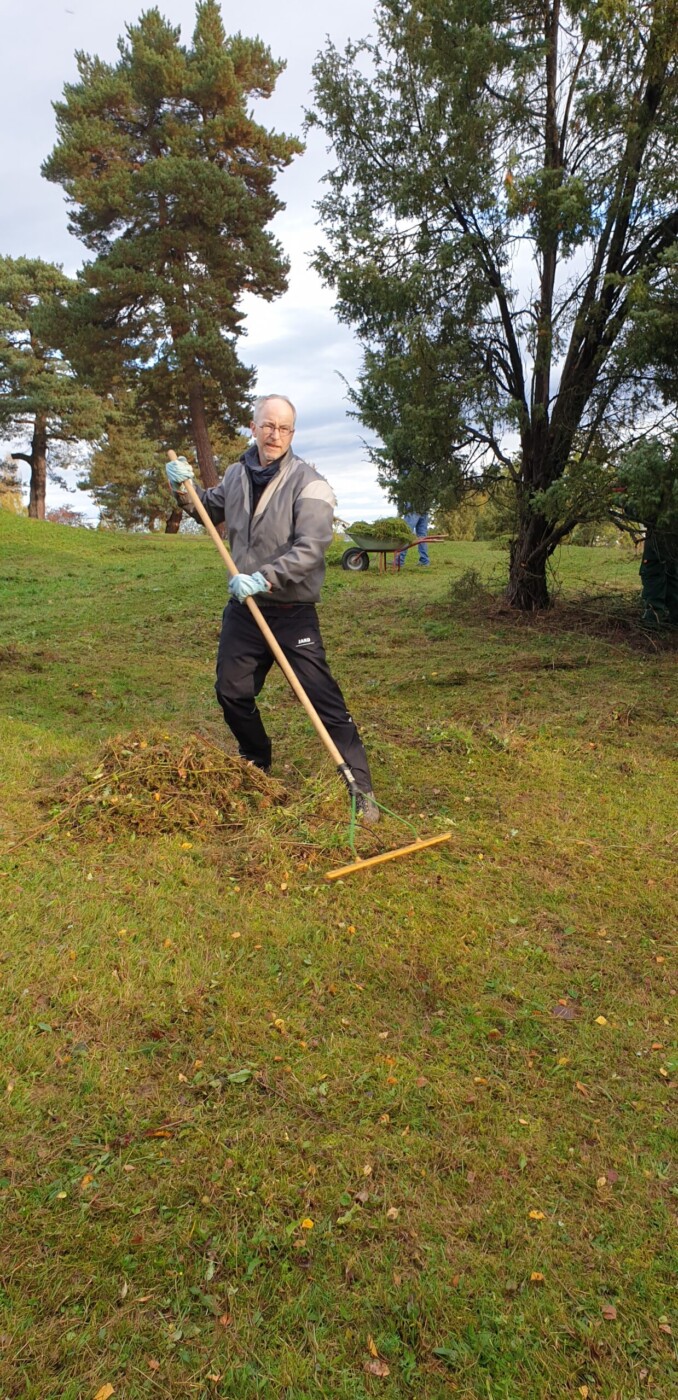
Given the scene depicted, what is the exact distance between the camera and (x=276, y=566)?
4.02 metres

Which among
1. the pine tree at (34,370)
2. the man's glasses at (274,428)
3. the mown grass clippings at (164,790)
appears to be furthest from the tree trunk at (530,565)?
the pine tree at (34,370)

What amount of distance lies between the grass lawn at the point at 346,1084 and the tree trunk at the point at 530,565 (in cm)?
445

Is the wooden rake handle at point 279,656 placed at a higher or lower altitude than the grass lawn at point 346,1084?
higher

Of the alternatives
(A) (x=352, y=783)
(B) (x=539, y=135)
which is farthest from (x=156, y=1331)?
(B) (x=539, y=135)

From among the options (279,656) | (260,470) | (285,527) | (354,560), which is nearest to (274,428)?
(260,470)

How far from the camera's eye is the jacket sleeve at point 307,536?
13.2 ft

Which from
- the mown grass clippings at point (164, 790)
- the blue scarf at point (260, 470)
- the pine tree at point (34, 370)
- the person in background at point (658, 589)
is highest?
the pine tree at point (34, 370)

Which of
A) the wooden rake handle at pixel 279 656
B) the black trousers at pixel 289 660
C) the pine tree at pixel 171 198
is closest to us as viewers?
the wooden rake handle at pixel 279 656

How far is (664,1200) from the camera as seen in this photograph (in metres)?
2.17

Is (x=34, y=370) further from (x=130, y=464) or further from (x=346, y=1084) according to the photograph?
(x=346, y=1084)

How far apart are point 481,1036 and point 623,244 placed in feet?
26.0

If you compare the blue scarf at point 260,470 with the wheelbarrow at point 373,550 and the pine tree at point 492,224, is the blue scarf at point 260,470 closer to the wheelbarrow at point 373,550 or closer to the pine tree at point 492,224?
the pine tree at point 492,224

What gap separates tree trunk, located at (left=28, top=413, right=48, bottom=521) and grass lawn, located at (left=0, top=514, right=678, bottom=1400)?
84.2 ft

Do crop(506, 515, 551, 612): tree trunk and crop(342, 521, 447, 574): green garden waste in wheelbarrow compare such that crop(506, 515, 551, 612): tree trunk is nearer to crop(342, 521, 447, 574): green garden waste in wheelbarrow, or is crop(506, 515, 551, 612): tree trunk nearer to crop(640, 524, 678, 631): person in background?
crop(640, 524, 678, 631): person in background
